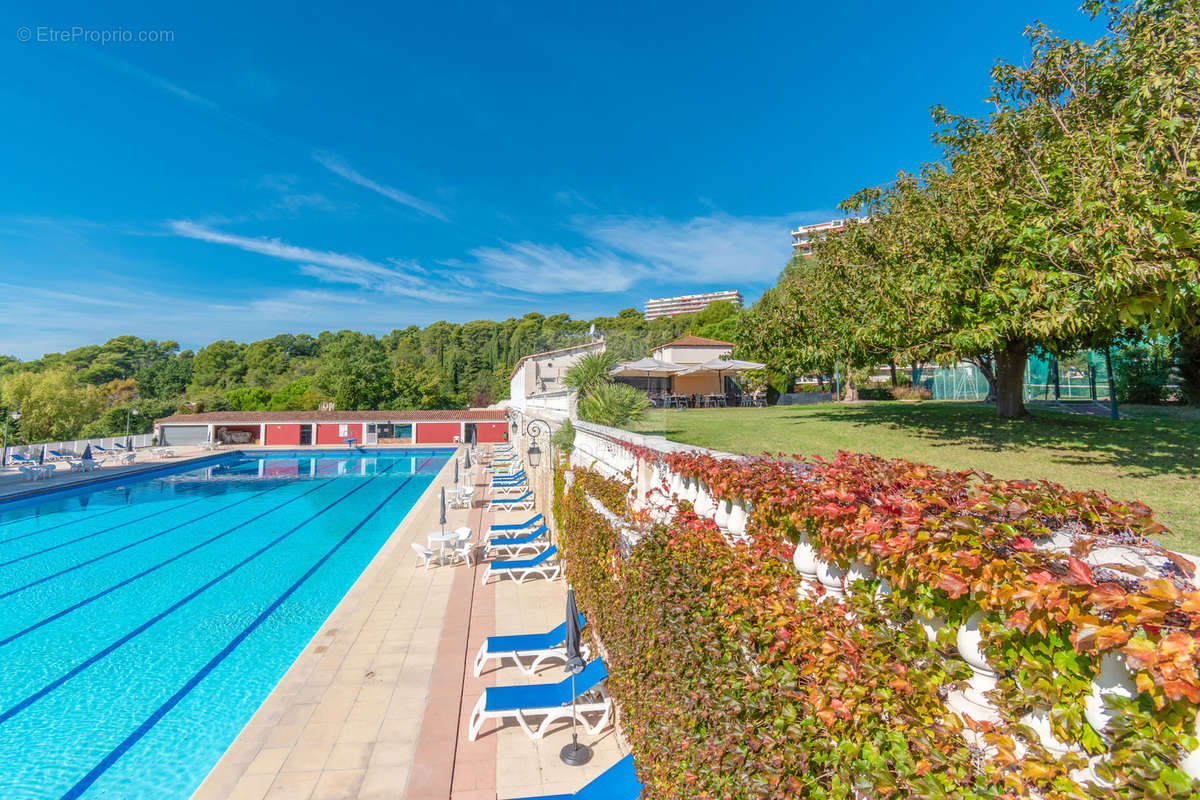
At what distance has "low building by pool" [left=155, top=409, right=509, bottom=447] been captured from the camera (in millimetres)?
37844

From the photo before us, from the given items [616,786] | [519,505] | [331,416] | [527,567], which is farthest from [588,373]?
[331,416]

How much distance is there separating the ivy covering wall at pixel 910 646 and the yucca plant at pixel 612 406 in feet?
22.7

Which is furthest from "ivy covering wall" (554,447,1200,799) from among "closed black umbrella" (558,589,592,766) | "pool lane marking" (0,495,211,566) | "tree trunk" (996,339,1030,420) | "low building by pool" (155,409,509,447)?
"low building by pool" (155,409,509,447)

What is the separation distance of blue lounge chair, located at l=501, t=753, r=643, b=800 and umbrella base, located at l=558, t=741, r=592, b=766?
0.83 m

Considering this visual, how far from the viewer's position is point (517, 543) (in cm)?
1062

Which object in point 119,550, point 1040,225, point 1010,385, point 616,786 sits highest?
point 1040,225

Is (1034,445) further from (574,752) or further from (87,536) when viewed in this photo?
(87,536)

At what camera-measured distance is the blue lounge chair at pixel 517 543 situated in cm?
1049

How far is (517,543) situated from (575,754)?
634cm

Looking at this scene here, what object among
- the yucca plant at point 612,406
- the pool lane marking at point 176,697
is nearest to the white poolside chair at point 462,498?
the pool lane marking at point 176,697

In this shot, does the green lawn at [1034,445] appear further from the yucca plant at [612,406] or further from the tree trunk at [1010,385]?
the yucca plant at [612,406]

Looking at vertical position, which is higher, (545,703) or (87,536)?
(545,703)

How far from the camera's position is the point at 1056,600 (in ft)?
3.97

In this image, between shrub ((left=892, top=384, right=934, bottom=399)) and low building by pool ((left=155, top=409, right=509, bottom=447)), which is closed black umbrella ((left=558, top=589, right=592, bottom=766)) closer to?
shrub ((left=892, top=384, right=934, bottom=399))
